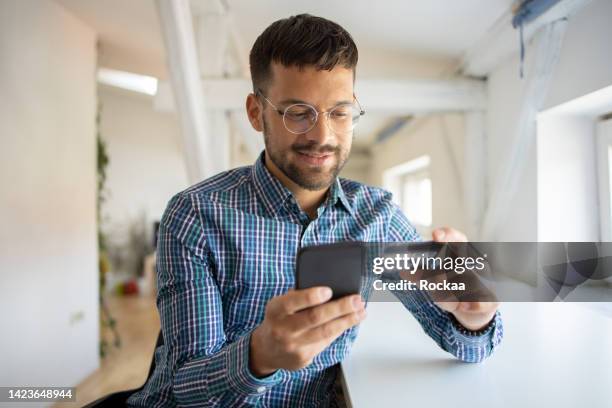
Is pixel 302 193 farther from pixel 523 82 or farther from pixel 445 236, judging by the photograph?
pixel 523 82

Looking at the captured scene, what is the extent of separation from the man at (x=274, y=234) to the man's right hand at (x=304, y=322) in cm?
17

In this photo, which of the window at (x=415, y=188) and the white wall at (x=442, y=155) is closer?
the white wall at (x=442, y=155)

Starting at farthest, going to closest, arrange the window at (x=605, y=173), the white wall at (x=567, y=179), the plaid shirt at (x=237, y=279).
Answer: the white wall at (x=567, y=179) < the window at (x=605, y=173) < the plaid shirt at (x=237, y=279)

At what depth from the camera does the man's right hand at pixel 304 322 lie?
0.60 metres

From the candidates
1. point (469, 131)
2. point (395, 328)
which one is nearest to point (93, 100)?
point (469, 131)

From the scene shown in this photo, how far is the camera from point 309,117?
89cm

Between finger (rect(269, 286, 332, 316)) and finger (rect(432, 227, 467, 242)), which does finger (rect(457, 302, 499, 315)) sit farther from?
finger (rect(269, 286, 332, 316))

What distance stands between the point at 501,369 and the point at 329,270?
0.56 meters

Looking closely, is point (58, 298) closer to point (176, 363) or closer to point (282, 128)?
point (176, 363)

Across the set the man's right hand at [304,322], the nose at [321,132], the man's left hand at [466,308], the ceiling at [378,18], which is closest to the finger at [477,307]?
the man's left hand at [466,308]

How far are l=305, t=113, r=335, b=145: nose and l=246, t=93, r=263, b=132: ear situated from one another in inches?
6.8

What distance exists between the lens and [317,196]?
106cm

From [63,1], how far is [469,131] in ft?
8.15

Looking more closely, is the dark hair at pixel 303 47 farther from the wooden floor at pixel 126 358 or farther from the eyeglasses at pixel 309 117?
the wooden floor at pixel 126 358
